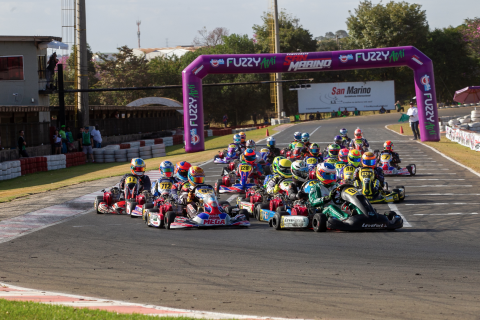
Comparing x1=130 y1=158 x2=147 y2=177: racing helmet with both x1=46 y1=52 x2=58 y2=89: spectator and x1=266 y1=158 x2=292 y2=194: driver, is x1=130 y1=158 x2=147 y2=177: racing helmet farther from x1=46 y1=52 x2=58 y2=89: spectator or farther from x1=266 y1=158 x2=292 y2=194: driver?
x1=46 y1=52 x2=58 y2=89: spectator

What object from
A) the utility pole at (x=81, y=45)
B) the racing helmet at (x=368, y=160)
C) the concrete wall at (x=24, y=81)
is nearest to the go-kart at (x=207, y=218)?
the racing helmet at (x=368, y=160)

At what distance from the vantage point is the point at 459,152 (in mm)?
26156

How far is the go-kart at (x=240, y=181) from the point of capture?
16531mm

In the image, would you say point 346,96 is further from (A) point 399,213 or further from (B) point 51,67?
(A) point 399,213

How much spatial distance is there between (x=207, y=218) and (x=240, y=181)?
18.0ft

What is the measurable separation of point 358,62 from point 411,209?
51.7 feet

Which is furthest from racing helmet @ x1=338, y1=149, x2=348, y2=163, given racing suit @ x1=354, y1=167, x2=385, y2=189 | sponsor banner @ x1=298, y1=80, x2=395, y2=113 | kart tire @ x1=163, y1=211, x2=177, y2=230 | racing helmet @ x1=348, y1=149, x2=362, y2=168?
sponsor banner @ x1=298, y1=80, x2=395, y2=113

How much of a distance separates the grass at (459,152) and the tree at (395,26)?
36.3 metres

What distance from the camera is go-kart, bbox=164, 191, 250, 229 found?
37.2 feet

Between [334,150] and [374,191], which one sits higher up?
[334,150]

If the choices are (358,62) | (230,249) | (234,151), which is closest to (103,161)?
(234,151)

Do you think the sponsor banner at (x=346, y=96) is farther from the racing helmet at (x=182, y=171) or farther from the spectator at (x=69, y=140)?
the racing helmet at (x=182, y=171)

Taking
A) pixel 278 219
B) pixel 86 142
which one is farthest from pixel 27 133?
pixel 278 219

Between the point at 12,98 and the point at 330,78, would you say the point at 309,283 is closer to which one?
the point at 12,98
